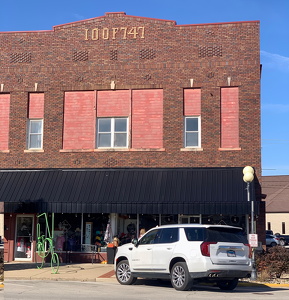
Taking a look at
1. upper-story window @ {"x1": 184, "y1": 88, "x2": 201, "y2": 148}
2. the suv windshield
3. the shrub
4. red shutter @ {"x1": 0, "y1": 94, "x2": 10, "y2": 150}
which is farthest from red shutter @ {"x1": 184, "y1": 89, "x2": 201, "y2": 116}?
the suv windshield

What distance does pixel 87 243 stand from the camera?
25000 millimetres

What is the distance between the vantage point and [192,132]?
2523 cm

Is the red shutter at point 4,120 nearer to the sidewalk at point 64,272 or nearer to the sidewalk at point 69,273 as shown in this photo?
the sidewalk at point 64,272

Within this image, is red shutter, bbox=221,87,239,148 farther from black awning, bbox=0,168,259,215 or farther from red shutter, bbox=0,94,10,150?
red shutter, bbox=0,94,10,150

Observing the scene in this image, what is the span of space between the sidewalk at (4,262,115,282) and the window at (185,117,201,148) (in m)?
6.76

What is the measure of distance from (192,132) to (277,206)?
40860 mm

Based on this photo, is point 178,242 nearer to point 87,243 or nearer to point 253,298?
point 253,298

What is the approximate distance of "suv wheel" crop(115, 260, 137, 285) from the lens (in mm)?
16719

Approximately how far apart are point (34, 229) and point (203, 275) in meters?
13.3

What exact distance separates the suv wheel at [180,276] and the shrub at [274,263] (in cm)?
454

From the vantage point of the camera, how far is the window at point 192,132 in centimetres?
2522

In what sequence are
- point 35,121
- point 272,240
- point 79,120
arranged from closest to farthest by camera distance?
point 79,120 < point 35,121 < point 272,240

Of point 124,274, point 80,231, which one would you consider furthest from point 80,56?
point 124,274

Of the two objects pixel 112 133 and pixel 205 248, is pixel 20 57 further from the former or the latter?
pixel 205 248
